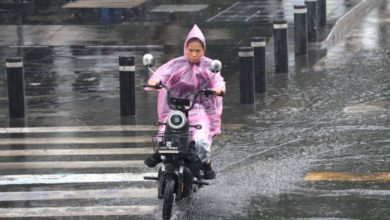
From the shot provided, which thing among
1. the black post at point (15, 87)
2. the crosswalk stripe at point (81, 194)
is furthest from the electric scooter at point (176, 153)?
the black post at point (15, 87)

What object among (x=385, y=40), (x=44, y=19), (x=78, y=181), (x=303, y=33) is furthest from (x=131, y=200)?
(x=44, y=19)

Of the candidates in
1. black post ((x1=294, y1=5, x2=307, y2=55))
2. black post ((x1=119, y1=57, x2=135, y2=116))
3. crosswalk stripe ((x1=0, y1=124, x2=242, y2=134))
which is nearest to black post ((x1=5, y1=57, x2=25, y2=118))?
crosswalk stripe ((x1=0, y1=124, x2=242, y2=134))

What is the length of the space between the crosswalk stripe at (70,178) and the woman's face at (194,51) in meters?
1.49

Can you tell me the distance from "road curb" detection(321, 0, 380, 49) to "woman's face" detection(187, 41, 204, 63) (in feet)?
31.7

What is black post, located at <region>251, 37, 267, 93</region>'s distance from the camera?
45.9 ft

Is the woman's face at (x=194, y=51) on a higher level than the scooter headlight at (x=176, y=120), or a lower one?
higher

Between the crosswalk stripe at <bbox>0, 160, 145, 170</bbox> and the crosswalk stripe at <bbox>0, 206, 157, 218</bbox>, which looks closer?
the crosswalk stripe at <bbox>0, 206, 157, 218</bbox>

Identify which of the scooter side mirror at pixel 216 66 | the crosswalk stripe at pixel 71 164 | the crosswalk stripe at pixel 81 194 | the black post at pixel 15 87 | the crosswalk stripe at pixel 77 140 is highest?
the scooter side mirror at pixel 216 66

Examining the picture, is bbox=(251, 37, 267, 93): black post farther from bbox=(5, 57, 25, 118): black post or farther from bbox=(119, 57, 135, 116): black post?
bbox=(5, 57, 25, 118): black post

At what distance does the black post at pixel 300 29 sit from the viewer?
16984 millimetres

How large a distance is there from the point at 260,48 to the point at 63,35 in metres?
8.33

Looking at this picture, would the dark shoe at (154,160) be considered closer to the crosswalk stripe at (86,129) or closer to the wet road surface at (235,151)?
the wet road surface at (235,151)

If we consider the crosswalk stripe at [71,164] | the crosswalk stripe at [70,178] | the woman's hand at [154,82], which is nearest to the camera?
the woman's hand at [154,82]

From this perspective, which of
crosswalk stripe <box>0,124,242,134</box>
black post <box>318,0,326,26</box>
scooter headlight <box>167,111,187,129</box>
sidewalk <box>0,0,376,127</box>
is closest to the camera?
scooter headlight <box>167,111,187,129</box>
